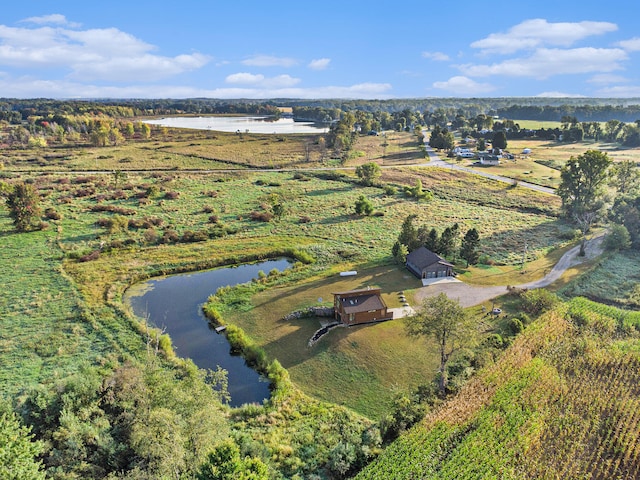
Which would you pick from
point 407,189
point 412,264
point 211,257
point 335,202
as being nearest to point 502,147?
point 407,189

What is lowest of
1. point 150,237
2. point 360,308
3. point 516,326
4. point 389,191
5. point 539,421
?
point 539,421

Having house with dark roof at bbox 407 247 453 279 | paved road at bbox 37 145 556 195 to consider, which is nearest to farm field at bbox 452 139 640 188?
paved road at bbox 37 145 556 195

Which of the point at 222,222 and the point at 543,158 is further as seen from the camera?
the point at 543,158

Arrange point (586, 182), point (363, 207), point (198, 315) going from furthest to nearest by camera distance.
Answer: point (363, 207), point (586, 182), point (198, 315)

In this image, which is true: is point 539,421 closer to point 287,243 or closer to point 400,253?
point 400,253

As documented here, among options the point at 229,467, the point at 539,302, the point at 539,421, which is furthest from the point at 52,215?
the point at 539,421

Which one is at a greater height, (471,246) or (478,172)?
(478,172)

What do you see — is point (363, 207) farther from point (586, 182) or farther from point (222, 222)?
point (586, 182)

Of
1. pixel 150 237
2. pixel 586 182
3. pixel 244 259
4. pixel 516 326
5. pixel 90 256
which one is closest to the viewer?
pixel 516 326
